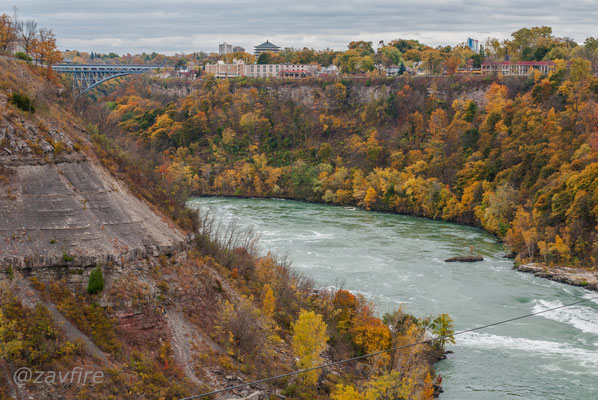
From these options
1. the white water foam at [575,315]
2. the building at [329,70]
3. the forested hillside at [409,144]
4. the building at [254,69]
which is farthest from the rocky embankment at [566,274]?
the building at [254,69]

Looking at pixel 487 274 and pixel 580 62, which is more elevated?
pixel 580 62

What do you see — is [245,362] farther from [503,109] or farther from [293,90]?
[293,90]

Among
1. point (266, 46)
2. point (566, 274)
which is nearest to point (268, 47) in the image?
point (266, 46)

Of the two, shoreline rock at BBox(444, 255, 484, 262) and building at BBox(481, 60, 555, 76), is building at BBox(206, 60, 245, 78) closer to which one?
building at BBox(481, 60, 555, 76)

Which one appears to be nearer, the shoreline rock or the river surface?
the river surface

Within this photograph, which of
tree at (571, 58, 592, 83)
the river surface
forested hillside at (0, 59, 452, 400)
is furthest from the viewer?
tree at (571, 58, 592, 83)

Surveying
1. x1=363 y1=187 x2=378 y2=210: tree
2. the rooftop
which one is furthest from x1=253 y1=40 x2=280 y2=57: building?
x1=363 y1=187 x2=378 y2=210: tree

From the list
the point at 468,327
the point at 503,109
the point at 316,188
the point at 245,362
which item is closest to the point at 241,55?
the point at 316,188
